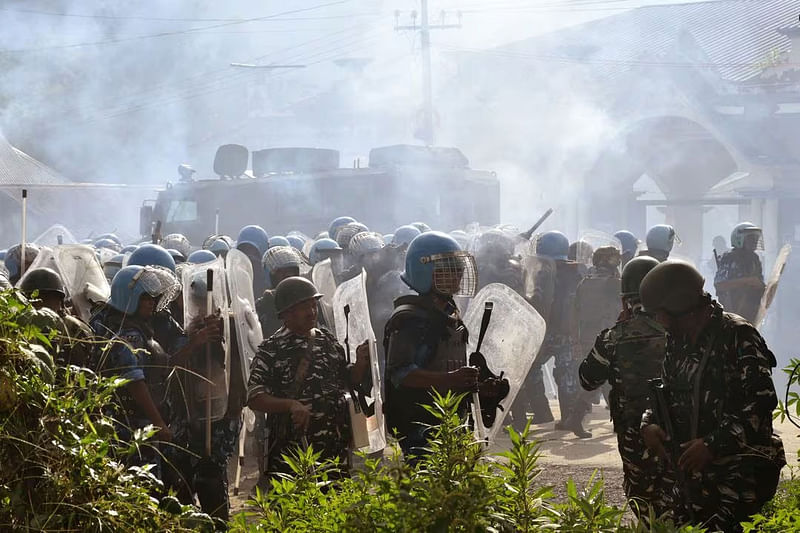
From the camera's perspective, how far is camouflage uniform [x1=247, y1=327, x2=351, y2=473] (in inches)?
241

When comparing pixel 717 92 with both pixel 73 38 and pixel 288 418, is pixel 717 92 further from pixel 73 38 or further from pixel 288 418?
pixel 73 38

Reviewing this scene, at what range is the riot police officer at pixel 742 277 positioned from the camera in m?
12.7

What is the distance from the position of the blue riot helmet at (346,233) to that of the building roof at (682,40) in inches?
585

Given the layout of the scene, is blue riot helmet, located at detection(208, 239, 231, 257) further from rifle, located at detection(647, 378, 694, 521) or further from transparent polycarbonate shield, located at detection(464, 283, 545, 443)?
rifle, located at detection(647, 378, 694, 521)

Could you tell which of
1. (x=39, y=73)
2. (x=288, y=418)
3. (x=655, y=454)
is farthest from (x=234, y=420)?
(x=39, y=73)

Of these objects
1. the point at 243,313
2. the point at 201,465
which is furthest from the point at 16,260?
the point at 201,465

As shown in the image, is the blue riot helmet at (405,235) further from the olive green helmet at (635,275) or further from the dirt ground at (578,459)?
the olive green helmet at (635,275)

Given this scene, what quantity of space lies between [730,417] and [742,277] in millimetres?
8669

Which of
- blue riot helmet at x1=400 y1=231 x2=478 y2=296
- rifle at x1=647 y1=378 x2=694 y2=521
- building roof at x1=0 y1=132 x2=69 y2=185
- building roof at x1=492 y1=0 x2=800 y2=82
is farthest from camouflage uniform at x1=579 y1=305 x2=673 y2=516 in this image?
building roof at x1=0 y1=132 x2=69 y2=185

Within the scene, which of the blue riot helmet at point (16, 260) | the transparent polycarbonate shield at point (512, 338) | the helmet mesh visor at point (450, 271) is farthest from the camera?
the blue riot helmet at point (16, 260)

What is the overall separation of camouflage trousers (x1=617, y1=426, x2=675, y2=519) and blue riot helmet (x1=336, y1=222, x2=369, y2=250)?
748 cm

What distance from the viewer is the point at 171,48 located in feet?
178

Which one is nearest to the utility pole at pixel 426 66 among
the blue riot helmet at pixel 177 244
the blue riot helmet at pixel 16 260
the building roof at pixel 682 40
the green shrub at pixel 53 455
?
the building roof at pixel 682 40

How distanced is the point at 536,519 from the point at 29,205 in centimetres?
4412
